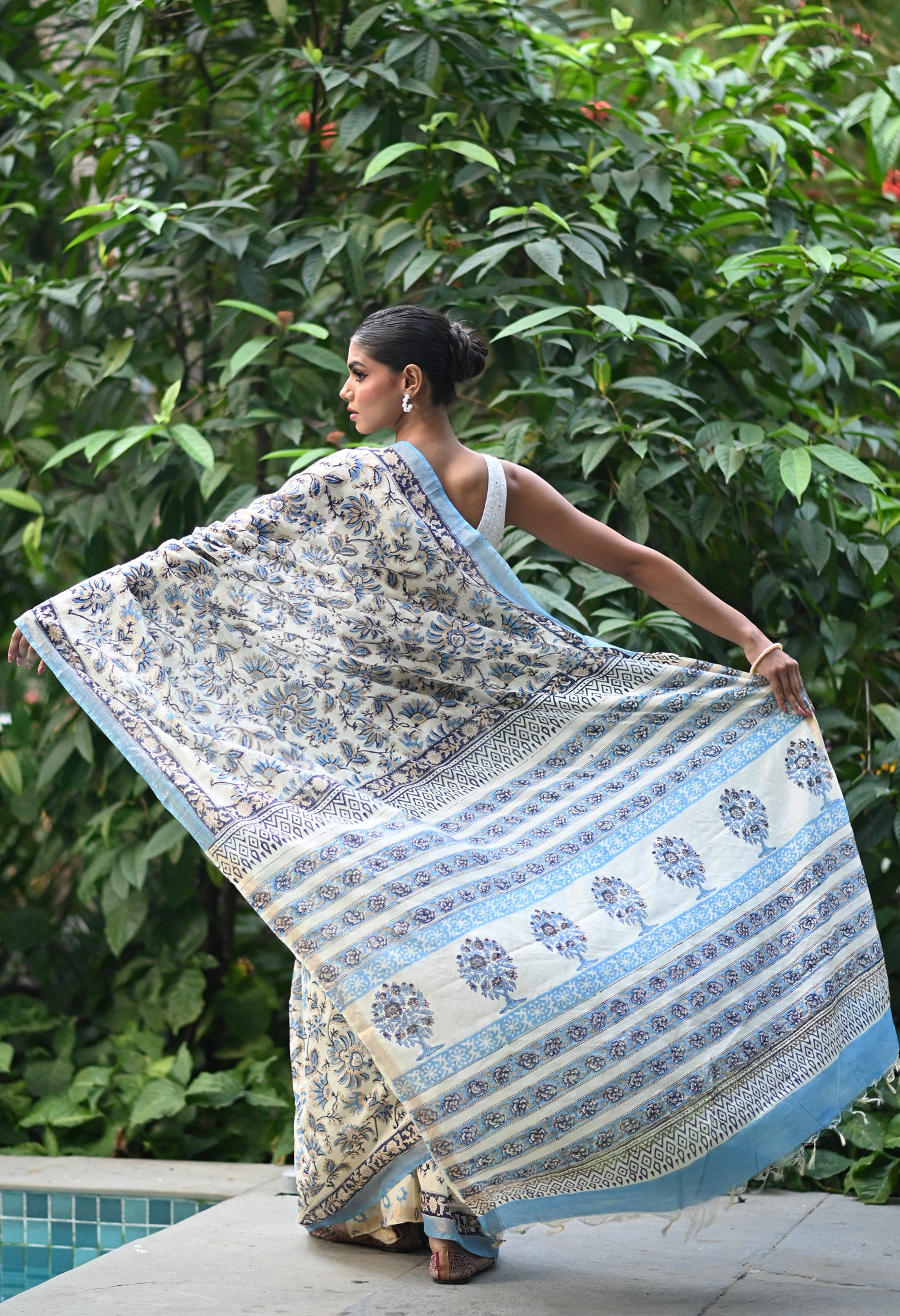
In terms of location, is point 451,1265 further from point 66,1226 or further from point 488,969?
point 66,1226

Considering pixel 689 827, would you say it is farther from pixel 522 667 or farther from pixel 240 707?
pixel 240 707

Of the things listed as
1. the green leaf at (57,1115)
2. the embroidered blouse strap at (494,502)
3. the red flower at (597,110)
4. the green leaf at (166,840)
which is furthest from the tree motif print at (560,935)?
the red flower at (597,110)

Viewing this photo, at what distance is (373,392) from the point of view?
2342 millimetres

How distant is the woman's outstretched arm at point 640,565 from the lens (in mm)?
2285

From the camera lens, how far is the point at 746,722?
7.50 feet

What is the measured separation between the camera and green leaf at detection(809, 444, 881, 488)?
2770 mm

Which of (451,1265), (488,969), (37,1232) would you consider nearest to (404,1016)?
(488,969)

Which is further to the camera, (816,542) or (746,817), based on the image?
(816,542)

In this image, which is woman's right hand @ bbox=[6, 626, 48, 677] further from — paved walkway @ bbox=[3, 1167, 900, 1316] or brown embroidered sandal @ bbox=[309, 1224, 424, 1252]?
brown embroidered sandal @ bbox=[309, 1224, 424, 1252]

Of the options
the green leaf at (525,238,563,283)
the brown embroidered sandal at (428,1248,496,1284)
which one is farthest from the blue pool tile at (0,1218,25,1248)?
the green leaf at (525,238,563,283)

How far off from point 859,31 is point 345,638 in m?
3.16

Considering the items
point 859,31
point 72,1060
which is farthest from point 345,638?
point 859,31

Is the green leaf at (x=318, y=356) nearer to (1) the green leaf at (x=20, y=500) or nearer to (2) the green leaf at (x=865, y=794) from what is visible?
(1) the green leaf at (x=20, y=500)

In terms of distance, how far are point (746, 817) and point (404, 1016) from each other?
2.08 feet
